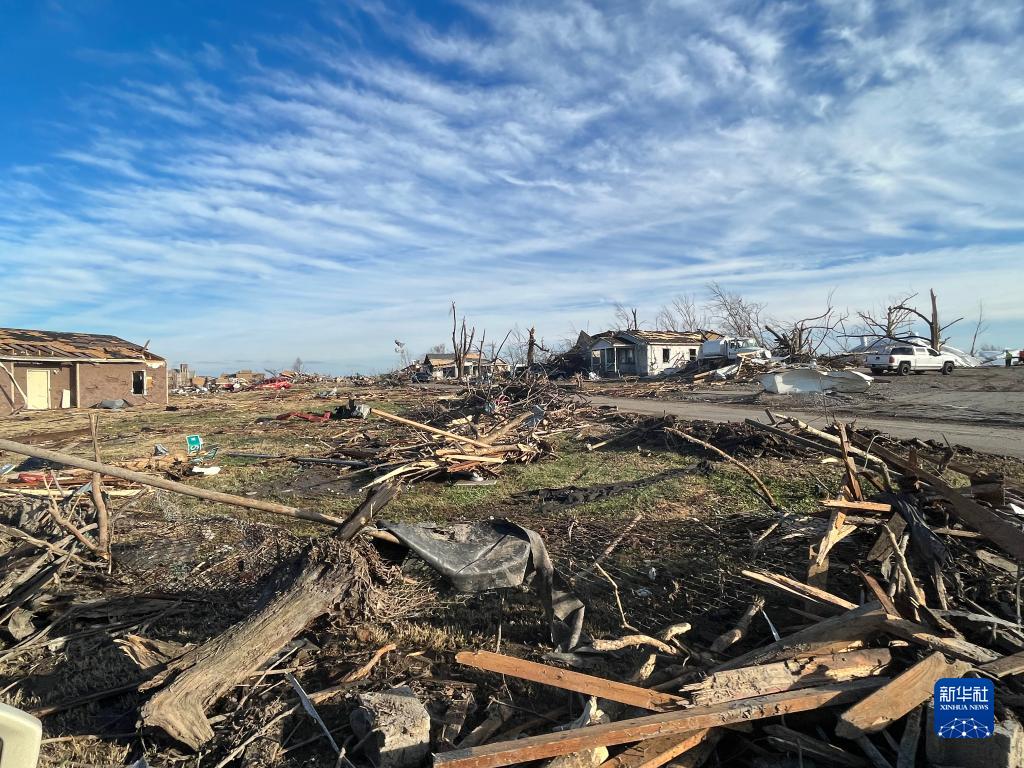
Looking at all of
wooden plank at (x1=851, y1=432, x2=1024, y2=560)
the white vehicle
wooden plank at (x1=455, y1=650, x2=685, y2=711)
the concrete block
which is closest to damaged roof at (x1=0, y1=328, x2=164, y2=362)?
the concrete block

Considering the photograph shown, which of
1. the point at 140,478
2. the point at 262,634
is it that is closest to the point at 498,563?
the point at 262,634

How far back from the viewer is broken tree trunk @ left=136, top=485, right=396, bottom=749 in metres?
2.80

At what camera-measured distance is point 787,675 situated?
9.07ft

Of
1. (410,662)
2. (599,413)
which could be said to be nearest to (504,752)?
(410,662)

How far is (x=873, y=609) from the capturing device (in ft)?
9.84

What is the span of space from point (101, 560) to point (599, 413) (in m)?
12.9

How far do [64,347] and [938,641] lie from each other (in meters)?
33.3

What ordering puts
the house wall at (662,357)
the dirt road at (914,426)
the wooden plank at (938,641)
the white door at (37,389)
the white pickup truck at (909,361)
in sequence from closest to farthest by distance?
the wooden plank at (938,641)
the dirt road at (914,426)
the white door at (37,389)
the white pickup truck at (909,361)
the house wall at (662,357)

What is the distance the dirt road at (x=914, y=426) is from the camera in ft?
33.3

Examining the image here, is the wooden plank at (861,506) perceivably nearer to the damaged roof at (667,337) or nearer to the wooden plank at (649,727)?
the wooden plank at (649,727)

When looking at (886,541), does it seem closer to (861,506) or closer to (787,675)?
(861,506)

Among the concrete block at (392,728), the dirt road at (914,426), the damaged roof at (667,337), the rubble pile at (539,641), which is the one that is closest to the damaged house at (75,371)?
the dirt road at (914,426)

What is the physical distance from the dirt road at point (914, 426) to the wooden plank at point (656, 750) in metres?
6.89

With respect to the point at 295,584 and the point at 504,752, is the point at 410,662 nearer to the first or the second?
the point at 295,584
